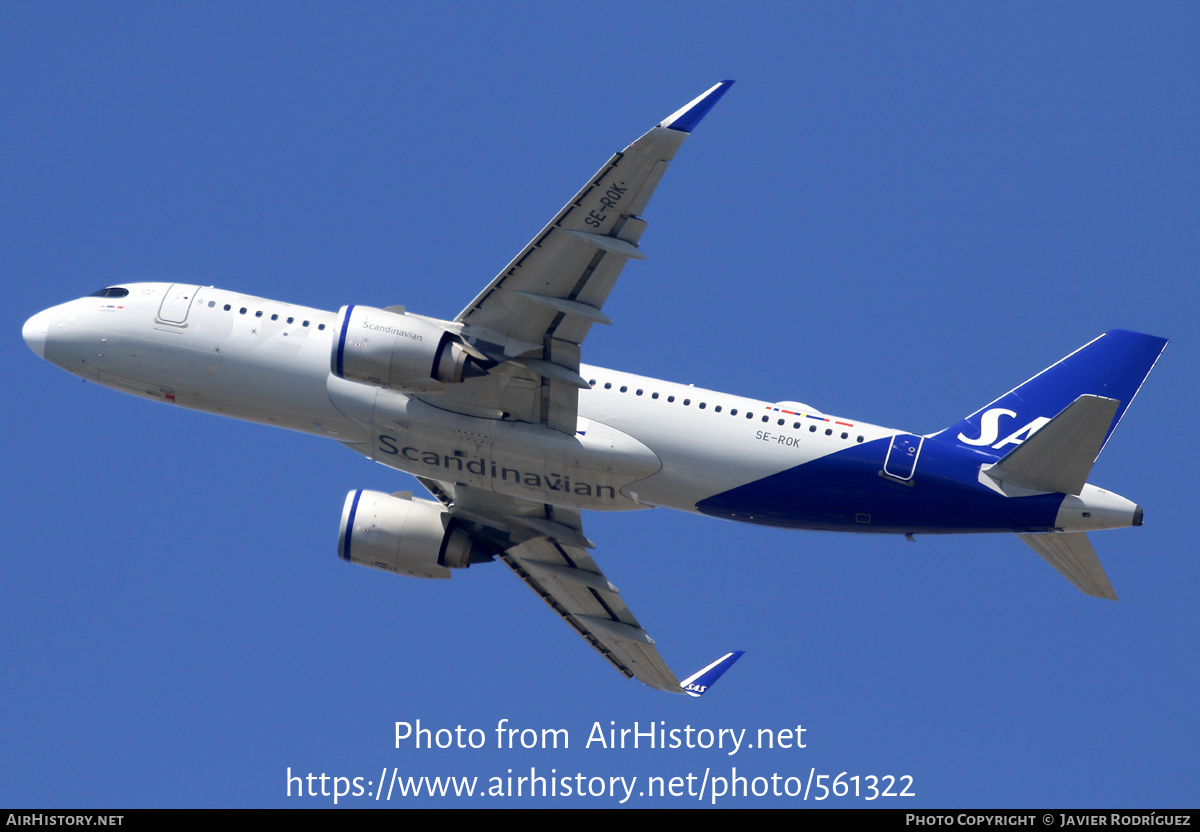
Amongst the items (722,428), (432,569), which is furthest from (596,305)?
(432,569)

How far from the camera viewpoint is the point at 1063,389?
37.3 m

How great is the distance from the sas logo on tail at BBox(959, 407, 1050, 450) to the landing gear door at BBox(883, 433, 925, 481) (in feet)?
5.65

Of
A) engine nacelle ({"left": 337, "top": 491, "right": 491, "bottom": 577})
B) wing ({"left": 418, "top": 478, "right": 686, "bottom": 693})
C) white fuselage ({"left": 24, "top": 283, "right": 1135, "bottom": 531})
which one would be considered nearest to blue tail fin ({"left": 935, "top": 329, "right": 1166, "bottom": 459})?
white fuselage ({"left": 24, "top": 283, "right": 1135, "bottom": 531})

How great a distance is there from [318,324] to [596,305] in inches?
324

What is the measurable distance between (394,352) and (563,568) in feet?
35.9

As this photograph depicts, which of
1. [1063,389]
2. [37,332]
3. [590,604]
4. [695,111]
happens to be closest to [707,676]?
[590,604]

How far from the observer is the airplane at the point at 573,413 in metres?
33.8

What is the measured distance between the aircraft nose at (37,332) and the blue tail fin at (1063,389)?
80.9 ft

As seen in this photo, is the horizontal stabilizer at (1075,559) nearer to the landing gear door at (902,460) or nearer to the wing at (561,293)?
the landing gear door at (902,460)

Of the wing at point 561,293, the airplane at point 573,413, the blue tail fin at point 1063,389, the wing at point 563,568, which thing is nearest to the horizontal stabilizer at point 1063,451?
the airplane at point 573,413

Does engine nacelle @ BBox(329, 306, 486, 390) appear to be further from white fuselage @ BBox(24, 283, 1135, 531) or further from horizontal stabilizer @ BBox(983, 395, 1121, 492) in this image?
horizontal stabilizer @ BBox(983, 395, 1121, 492)

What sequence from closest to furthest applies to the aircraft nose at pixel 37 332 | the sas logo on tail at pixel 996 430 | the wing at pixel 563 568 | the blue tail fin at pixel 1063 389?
the blue tail fin at pixel 1063 389 < the sas logo on tail at pixel 996 430 < the aircraft nose at pixel 37 332 < the wing at pixel 563 568

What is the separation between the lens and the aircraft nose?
38250 mm

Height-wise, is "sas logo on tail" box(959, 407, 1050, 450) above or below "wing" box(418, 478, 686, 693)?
above
